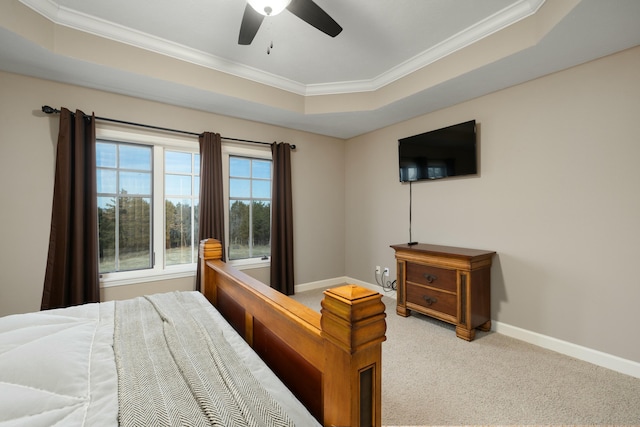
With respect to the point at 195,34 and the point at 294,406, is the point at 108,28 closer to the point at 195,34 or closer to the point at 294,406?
the point at 195,34

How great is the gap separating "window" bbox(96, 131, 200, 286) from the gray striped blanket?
6.67 ft

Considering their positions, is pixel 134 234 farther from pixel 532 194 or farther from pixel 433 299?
pixel 532 194

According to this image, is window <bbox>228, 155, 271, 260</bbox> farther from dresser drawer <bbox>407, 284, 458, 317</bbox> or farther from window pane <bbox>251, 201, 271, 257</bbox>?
dresser drawer <bbox>407, 284, 458, 317</bbox>

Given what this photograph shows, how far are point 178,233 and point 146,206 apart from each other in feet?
1.54

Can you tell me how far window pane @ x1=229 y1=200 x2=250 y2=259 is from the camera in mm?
3881

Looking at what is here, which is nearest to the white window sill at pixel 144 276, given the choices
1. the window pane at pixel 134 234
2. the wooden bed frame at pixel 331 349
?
the window pane at pixel 134 234

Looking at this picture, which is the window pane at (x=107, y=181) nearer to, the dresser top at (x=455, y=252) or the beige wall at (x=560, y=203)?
the dresser top at (x=455, y=252)

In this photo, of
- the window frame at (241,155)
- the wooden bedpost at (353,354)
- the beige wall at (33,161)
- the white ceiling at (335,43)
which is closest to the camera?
the wooden bedpost at (353,354)

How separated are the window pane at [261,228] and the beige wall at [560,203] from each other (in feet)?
7.52

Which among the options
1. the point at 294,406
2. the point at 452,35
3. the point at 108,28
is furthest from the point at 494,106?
the point at 108,28

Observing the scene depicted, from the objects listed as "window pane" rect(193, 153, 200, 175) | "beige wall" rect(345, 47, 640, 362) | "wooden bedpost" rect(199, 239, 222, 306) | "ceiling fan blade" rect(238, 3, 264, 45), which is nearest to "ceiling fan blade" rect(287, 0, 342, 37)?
"ceiling fan blade" rect(238, 3, 264, 45)

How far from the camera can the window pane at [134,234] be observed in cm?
316

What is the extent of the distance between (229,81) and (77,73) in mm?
1353

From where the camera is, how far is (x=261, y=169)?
4.16m
